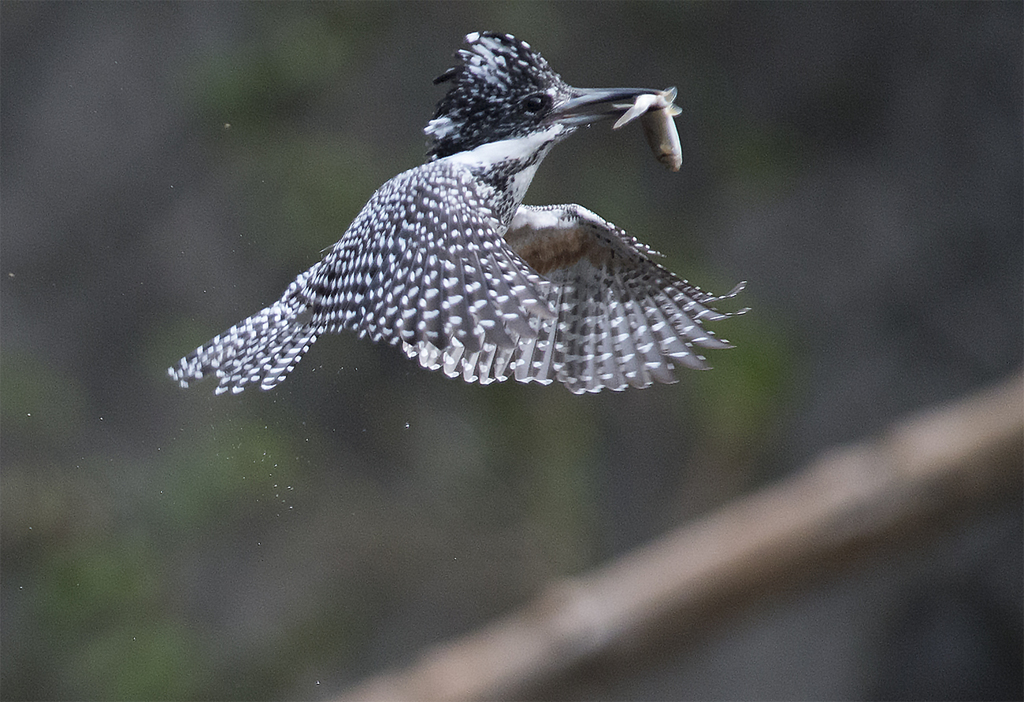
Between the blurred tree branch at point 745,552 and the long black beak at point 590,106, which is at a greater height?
the long black beak at point 590,106

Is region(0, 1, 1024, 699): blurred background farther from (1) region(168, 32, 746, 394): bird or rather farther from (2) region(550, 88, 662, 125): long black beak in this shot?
(2) region(550, 88, 662, 125): long black beak

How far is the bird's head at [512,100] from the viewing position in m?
0.89

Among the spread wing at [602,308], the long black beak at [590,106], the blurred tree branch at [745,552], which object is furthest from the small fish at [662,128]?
the blurred tree branch at [745,552]

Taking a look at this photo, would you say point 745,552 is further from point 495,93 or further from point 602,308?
point 495,93

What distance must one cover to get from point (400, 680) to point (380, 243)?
1.54 m

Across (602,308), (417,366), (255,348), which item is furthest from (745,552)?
(255,348)

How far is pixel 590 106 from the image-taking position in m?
0.90

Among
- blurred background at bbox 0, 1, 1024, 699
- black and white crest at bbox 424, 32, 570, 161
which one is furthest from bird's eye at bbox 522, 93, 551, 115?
blurred background at bbox 0, 1, 1024, 699

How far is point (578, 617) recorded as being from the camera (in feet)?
7.51

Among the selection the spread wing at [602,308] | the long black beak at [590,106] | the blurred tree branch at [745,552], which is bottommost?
the blurred tree branch at [745,552]

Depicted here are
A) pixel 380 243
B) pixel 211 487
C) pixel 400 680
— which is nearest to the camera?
pixel 380 243

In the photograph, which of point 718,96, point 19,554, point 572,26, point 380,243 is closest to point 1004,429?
point 718,96

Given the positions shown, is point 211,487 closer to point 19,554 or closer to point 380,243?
point 19,554

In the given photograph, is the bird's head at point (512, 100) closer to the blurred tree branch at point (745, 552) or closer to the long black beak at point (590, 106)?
the long black beak at point (590, 106)
